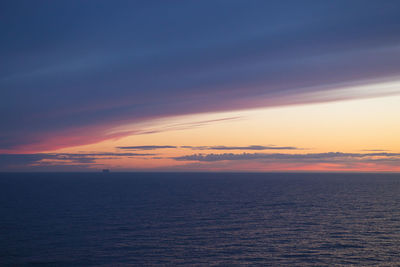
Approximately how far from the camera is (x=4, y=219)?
67.9m

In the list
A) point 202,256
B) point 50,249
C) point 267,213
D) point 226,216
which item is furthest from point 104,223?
point 267,213

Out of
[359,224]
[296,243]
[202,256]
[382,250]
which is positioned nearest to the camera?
[202,256]

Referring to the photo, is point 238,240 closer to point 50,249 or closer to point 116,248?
point 116,248

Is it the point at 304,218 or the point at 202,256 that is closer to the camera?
the point at 202,256

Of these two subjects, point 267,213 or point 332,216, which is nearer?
point 332,216

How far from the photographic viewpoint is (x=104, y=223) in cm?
6359

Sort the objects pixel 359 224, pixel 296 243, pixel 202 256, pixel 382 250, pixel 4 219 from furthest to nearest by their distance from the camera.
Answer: pixel 4 219
pixel 359 224
pixel 296 243
pixel 382 250
pixel 202 256

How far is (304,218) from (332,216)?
6.71m

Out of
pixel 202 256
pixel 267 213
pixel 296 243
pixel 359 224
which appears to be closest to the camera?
pixel 202 256

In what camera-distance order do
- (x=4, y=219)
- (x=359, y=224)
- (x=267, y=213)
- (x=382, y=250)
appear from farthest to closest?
1. (x=267, y=213)
2. (x=4, y=219)
3. (x=359, y=224)
4. (x=382, y=250)

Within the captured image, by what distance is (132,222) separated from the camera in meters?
64.6

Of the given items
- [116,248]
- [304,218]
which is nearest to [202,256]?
[116,248]

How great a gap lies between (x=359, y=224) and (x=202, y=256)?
33.9 metres

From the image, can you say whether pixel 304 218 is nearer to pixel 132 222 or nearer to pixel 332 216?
pixel 332 216
